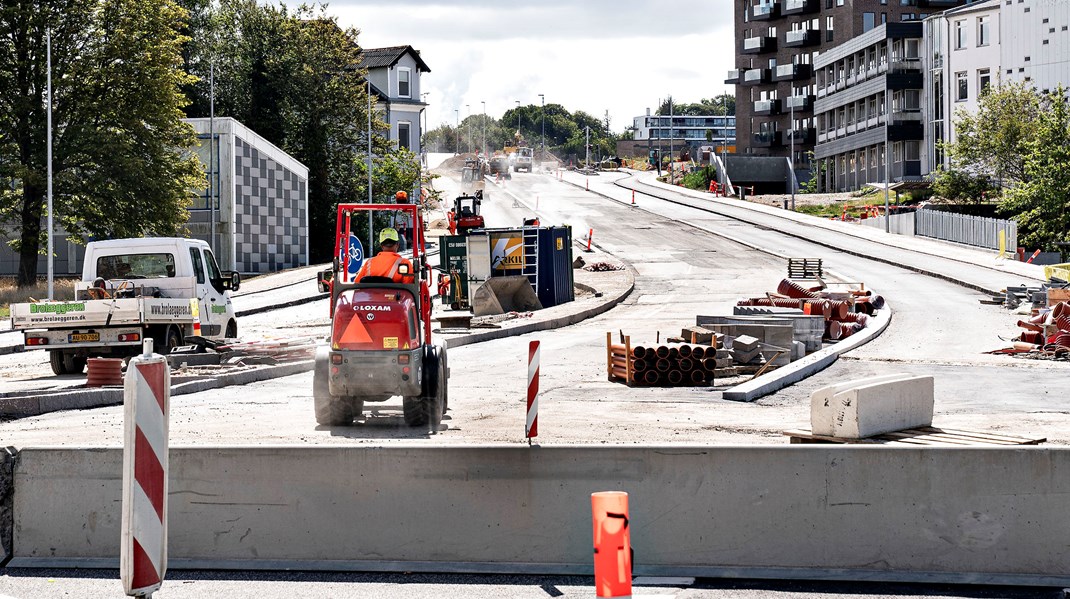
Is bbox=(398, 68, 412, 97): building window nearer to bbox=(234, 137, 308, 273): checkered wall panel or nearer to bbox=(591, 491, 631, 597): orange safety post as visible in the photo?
bbox=(234, 137, 308, 273): checkered wall panel

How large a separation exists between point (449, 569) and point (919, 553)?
2.85m

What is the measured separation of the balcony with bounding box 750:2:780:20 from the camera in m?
118

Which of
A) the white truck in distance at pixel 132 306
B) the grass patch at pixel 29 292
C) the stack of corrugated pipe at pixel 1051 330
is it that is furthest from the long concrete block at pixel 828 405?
the grass patch at pixel 29 292

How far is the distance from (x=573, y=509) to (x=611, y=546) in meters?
2.68

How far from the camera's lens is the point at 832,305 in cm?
2517

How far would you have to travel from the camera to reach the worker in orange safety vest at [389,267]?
11766mm

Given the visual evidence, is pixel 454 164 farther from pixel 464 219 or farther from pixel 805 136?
pixel 464 219

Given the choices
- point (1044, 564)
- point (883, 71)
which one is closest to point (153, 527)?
point (1044, 564)

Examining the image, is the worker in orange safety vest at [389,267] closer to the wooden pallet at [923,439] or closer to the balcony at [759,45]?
the wooden pallet at [923,439]

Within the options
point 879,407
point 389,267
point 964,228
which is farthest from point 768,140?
point 879,407

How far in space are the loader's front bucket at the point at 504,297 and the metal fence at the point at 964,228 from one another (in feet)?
95.5

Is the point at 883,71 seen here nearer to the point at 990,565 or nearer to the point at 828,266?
the point at 828,266

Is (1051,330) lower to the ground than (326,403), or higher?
higher

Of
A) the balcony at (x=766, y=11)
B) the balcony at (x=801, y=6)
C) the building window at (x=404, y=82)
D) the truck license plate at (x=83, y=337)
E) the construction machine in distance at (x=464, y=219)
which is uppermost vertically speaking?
the balcony at (x=766, y=11)
